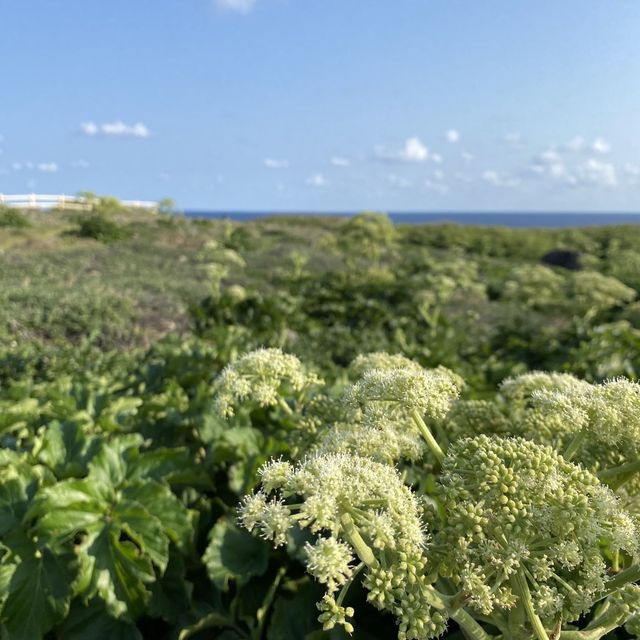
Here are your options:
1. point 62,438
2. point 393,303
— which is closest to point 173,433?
point 62,438

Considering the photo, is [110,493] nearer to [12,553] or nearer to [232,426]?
[12,553]

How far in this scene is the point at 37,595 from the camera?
7.17 ft

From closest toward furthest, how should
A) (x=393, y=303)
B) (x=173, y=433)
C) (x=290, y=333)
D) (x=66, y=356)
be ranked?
(x=173, y=433)
(x=66, y=356)
(x=290, y=333)
(x=393, y=303)

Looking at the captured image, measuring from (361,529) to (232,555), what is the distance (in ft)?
4.48

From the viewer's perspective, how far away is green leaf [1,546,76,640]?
214cm

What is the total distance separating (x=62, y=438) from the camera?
2.77 metres

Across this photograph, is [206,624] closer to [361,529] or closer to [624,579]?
[361,529]

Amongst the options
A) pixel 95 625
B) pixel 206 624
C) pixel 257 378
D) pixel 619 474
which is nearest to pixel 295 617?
pixel 206 624

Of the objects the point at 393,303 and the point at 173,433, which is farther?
the point at 393,303

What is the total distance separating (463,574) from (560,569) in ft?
1.29

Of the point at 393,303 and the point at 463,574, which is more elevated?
the point at 463,574

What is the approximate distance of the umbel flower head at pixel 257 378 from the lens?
2.00 meters

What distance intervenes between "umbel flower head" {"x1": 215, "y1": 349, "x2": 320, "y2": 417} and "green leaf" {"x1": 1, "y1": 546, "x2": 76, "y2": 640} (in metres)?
0.93

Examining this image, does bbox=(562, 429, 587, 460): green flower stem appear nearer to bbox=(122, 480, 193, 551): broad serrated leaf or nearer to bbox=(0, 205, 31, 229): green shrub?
bbox=(122, 480, 193, 551): broad serrated leaf
